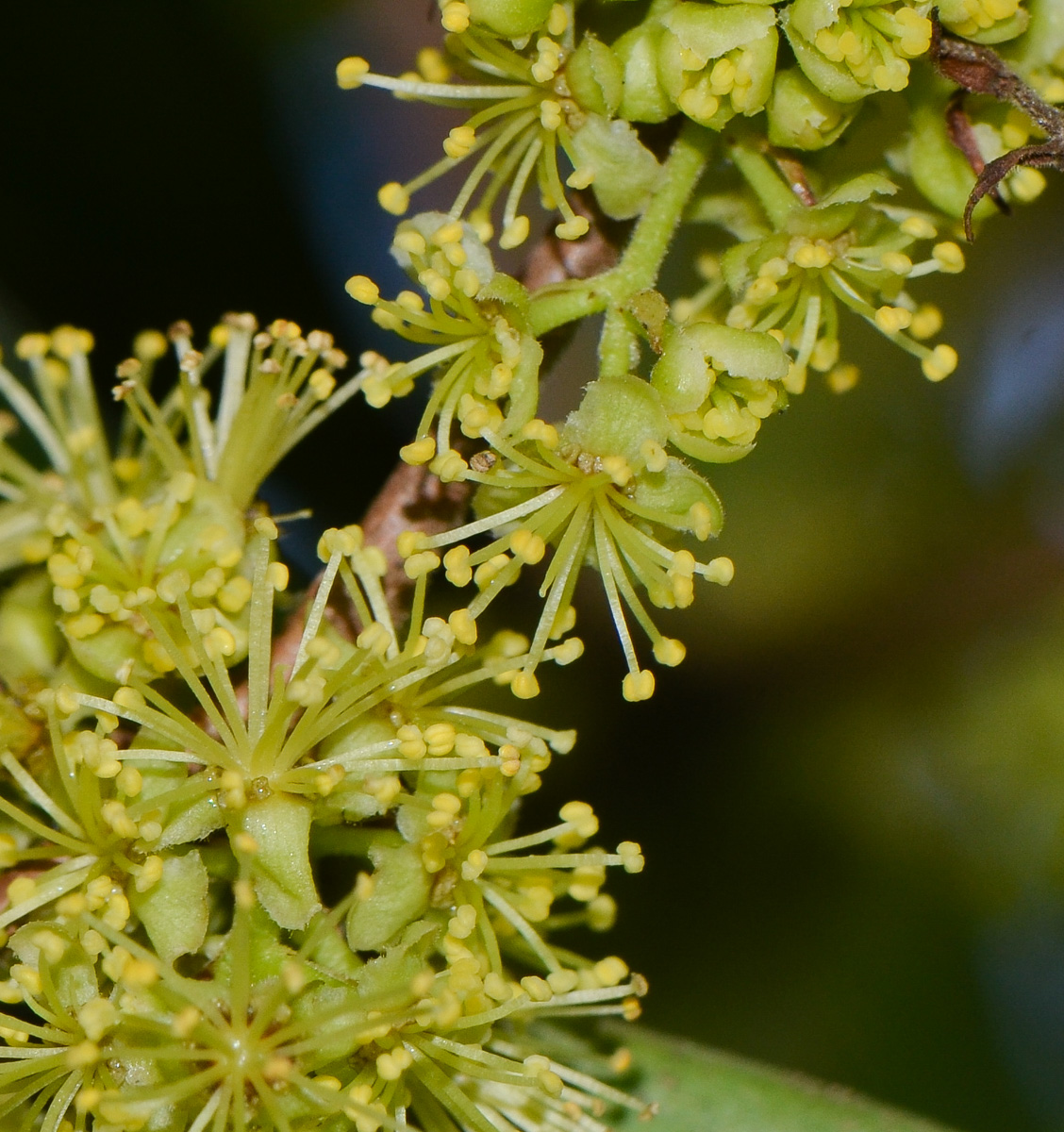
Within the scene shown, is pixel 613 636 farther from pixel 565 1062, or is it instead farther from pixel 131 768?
pixel 131 768

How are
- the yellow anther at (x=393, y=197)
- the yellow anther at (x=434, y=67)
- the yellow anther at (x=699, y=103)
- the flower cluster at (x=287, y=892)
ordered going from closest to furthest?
the flower cluster at (x=287, y=892) → the yellow anther at (x=699, y=103) → the yellow anther at (x=393, y=197) → the yellow anther at (x=434, y=67)

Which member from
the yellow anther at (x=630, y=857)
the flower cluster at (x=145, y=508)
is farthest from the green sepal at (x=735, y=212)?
the yellow anther at (x=630, y=857)

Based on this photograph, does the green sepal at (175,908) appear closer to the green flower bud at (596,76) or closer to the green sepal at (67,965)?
the green sepal at (67,965)

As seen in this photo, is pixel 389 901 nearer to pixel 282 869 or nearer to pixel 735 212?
pixel 282 869

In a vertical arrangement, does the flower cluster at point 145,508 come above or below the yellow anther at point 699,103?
below

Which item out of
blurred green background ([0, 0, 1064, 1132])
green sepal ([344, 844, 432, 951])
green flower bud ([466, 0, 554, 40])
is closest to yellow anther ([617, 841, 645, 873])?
green sepal ([344, 844, 432, 951])

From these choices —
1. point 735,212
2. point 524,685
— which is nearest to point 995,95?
point 735,212
